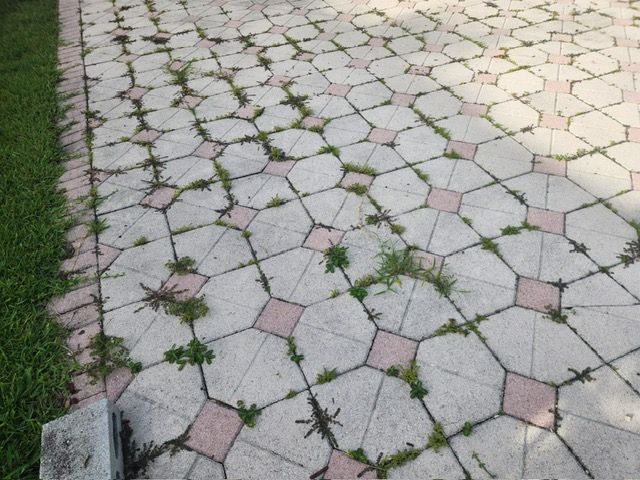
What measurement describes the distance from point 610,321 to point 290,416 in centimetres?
161

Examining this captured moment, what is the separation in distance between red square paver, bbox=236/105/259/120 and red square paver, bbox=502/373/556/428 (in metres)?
2.91

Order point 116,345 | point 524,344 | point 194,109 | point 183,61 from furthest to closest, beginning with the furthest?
point 183,61, point 194,109, point 116,345, point 524,344

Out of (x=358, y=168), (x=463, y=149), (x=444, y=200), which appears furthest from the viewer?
(x=463, y=149)

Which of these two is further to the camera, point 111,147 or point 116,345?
point 111,147

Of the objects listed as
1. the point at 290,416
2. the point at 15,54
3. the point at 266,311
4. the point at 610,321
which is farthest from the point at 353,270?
the point at 15,54

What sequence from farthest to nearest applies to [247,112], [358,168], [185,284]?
[247,112]
[358,168]
[185,284]

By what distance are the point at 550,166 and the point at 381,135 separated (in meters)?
1.24

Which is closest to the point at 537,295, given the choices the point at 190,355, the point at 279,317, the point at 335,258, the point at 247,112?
the point at 335,258

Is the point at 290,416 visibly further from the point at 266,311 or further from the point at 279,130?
the point at 279,130

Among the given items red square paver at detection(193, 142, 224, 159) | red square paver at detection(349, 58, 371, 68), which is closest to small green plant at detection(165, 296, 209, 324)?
red square paver at detection(193, 142, 224, 159)

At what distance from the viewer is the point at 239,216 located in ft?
9.43

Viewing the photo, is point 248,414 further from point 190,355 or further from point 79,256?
point 79,256

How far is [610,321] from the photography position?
2125 millimetres

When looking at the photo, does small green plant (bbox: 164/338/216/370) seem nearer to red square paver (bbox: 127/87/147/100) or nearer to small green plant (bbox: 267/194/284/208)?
small green plant (bbox: 267/194/284/208)
